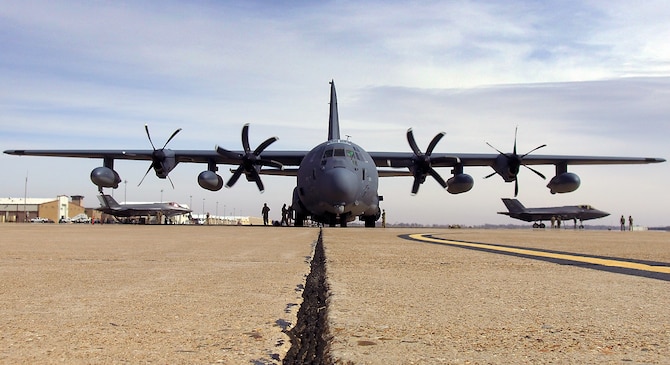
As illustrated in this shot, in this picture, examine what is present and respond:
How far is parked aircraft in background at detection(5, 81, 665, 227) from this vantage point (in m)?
24.1

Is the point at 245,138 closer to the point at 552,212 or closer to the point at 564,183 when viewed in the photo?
the point at 564,183

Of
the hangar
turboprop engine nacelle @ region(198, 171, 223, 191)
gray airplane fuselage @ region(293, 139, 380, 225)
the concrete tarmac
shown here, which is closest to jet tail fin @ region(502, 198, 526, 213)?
gray airplane fuselage @ region(293, 139, 380, 225)

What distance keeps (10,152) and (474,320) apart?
1327 inches

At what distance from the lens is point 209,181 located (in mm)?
28250

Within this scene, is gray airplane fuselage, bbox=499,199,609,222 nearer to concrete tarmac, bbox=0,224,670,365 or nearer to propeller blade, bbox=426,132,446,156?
propeller blade, bbox=426,132,446,156

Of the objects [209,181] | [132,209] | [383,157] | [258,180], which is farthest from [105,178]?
[132,209]

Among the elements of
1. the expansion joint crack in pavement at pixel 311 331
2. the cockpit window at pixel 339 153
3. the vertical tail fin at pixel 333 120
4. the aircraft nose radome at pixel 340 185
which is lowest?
the expansion joint crack in pavement at pixel 311 331

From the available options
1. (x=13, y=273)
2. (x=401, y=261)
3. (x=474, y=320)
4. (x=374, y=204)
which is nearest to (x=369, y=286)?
(x=474, y=320)

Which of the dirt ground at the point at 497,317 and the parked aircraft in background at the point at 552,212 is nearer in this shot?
the dirt ground at the point at 497,317

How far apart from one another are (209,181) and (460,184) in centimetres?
1227

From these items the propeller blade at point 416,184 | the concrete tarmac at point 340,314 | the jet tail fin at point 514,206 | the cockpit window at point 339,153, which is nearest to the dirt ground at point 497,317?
the concrete tarmac at point 340,314

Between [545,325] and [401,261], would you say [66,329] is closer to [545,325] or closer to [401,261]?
[545,325]

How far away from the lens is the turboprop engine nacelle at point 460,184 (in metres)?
29.3

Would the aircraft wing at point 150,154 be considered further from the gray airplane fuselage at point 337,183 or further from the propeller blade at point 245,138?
the gray airplane fuselage at point 337,183
